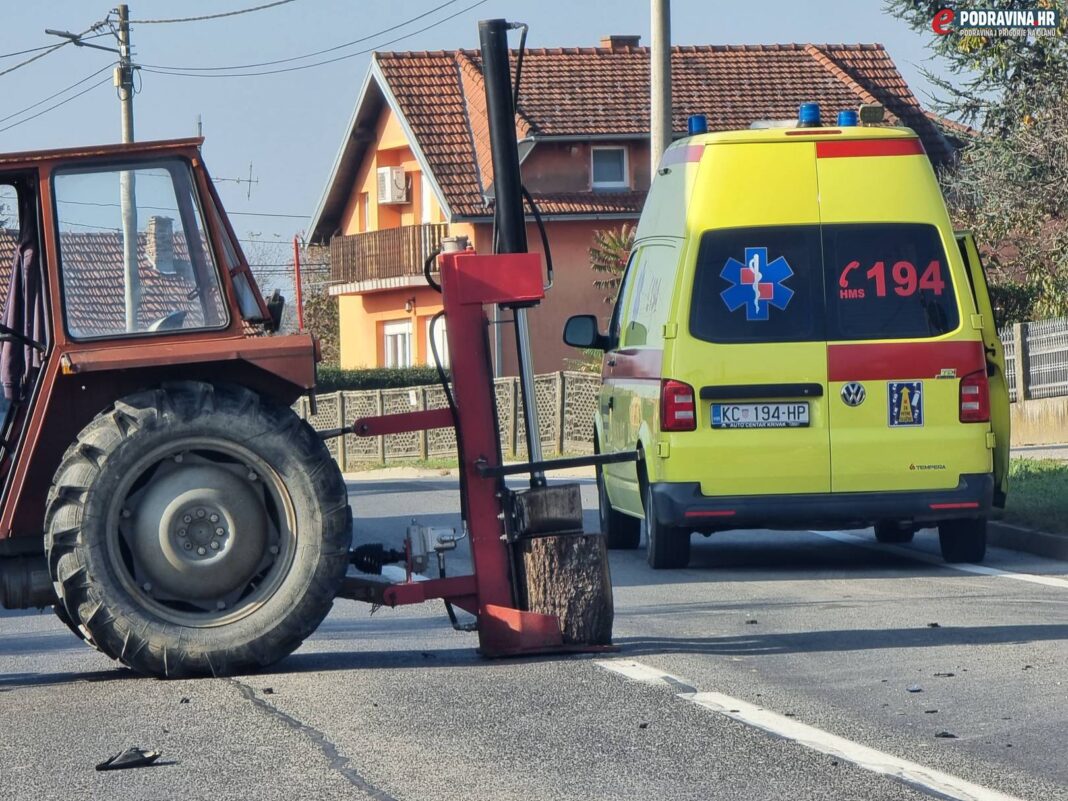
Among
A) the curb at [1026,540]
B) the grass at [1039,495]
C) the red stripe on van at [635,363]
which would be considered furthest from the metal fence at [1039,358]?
the red stripe on van at [635,363]

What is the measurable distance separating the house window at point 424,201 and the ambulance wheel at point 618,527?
32.3 metres

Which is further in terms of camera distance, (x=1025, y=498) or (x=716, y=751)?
(x=1025, y=498)

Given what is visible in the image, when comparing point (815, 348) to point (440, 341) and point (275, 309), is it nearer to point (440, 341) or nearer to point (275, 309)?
point (275, 309)

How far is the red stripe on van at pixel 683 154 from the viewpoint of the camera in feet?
37.4

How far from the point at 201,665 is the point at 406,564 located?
3.26ft

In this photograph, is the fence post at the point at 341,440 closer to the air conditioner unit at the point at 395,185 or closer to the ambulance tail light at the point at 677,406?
the air conditioner unit at the point at 395,185

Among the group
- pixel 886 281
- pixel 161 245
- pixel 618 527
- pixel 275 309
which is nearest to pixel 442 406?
pixel 618 527

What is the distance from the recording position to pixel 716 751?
6.04 meters

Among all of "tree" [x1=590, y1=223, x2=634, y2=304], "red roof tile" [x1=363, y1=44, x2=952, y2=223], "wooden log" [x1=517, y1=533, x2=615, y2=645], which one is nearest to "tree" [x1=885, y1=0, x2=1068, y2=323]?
"tree" [x1=590, y1=223, x2=634, y2=304]

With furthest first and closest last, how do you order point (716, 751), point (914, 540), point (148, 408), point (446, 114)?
point (446, 114) → point (914, 540) → point (148, 408) → point (716, 751)

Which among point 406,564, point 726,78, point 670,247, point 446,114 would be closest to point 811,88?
point 726,78

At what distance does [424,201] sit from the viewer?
151ft

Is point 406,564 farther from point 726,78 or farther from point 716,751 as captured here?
point 726,78

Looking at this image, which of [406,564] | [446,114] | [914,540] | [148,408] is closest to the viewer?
[148,408]
